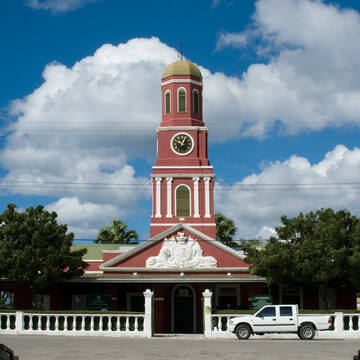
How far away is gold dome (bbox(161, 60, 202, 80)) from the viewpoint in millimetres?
46062

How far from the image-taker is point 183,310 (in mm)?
39125

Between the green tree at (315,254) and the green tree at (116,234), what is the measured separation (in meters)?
23.7

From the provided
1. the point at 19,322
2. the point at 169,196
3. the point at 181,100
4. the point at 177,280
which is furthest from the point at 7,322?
the point at 181,100

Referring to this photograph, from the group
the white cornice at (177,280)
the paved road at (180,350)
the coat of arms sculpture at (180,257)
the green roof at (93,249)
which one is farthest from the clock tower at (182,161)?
the paved road at (180,350)

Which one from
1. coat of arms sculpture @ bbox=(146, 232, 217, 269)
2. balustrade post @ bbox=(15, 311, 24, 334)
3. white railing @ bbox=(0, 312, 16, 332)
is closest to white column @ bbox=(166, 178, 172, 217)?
coat of arms sculpture @ bbox=(146, 232, 217, 269)

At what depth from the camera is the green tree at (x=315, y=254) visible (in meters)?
31.6

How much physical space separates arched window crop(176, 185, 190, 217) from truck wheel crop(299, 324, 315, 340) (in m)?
18.2

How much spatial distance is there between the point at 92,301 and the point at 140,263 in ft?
19.2

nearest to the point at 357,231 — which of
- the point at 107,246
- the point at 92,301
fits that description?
the point at 92,301

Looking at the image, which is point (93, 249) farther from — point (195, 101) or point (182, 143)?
point (195, 101)

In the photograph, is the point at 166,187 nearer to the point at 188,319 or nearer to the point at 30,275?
the point at 188,319

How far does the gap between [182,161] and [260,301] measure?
1406 cm

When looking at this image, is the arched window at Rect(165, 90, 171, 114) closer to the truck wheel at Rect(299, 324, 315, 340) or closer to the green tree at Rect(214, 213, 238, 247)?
the green tree at Rect(214, 213, 238, 247)

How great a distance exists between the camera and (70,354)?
63.6ft
